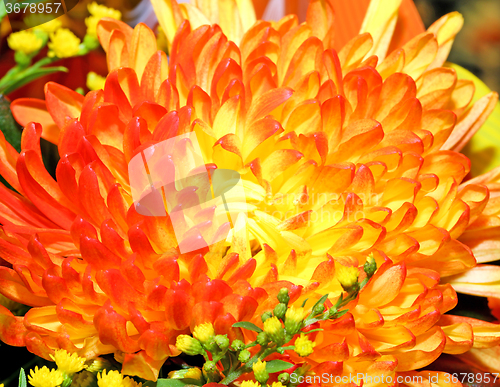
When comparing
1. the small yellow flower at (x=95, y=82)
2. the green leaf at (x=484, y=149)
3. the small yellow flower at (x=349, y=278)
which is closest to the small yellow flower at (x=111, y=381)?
the small yellow flower at (x=349, y=278)

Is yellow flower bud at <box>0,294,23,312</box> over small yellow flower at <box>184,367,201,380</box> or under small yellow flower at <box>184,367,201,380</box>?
over

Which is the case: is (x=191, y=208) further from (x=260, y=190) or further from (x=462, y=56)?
(x=462, y=56)

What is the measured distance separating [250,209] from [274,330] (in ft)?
0.38

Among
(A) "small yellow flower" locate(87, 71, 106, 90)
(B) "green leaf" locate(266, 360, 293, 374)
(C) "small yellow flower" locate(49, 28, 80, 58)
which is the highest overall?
(C) "small yellow flower" locate(49, 28, 80, 58)

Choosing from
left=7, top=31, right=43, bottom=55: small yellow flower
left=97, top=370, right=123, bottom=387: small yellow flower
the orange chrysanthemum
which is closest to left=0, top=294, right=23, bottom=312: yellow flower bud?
the orange chrysanthemum

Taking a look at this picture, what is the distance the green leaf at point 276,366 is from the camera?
299 mm

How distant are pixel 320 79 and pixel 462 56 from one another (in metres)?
1.24

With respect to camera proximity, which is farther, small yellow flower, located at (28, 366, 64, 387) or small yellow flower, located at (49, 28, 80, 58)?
small yellow flower, located at (49, 28, 80, 58)

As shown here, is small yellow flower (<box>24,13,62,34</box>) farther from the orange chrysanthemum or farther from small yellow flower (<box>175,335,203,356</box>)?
small yellow flower (<box>175,335,203,356</box>)

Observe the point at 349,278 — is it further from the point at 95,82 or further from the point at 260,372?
the point at 95,82

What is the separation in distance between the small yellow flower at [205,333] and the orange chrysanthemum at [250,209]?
20 mm

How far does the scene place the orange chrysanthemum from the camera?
324 mm

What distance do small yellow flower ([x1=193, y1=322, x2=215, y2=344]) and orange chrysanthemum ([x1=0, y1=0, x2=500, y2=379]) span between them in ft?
0.07

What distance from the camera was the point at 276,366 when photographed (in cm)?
30
